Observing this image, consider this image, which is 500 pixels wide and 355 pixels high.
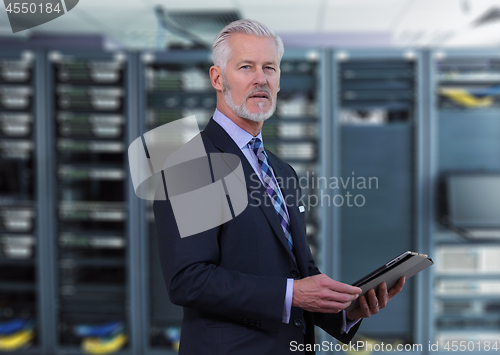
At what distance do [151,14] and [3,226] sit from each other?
8.68 ft

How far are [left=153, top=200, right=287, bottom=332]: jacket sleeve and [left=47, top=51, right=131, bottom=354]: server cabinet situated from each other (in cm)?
147

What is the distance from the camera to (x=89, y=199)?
2.16 meters

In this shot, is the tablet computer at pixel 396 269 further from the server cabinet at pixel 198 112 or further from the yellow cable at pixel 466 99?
the yellow cable at pixel 466 99

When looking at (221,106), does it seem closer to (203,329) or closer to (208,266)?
(208,266)

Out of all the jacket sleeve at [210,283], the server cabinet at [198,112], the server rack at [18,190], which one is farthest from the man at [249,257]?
the server rack at [18,190]

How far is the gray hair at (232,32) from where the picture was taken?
2.83 ft

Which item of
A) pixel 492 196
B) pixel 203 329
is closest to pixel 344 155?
pixel 492 196

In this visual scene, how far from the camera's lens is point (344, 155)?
2102 mm

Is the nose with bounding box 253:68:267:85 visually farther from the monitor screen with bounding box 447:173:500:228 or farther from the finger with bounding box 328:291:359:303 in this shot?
the monitor screen with bounding box 447:173:500:228

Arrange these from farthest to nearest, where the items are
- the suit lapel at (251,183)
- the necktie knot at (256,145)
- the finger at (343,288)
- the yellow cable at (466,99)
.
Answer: the yellow cable at (466,99)
the necktie knot at (256,145)
the suit lapel at (251,183)
the finger at (343,288)

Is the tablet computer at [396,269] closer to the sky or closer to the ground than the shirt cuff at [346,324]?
closer to the sky

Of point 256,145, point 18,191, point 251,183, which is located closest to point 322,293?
point 251,183

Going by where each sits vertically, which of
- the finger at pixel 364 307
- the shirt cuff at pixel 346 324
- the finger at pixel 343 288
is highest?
the finger at pixel 343 288

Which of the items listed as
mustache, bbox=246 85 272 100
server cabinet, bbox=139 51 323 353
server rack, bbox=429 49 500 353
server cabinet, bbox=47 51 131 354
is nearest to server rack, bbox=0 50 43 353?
server cabinet, bbox=47 51 131 354
